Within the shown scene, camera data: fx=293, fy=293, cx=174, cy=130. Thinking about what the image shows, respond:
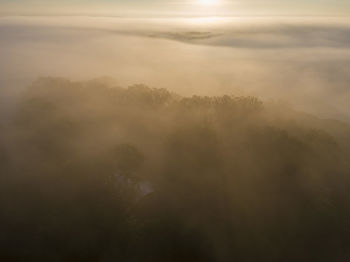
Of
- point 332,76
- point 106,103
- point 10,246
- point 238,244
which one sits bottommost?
point 10,246

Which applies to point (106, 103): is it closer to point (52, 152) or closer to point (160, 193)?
point (52, 152)

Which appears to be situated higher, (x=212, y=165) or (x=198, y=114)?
(x=198, y=114)

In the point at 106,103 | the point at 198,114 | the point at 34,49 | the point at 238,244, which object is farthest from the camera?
the point at 34,49

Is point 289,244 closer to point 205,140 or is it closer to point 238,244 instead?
point 238,244

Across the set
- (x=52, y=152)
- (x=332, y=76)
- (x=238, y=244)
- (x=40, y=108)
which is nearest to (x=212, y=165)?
(x=238, y=244)

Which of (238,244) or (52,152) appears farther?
(52,152)

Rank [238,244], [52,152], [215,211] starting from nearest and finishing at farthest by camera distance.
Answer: [238,244], [215,211], [52,152]
